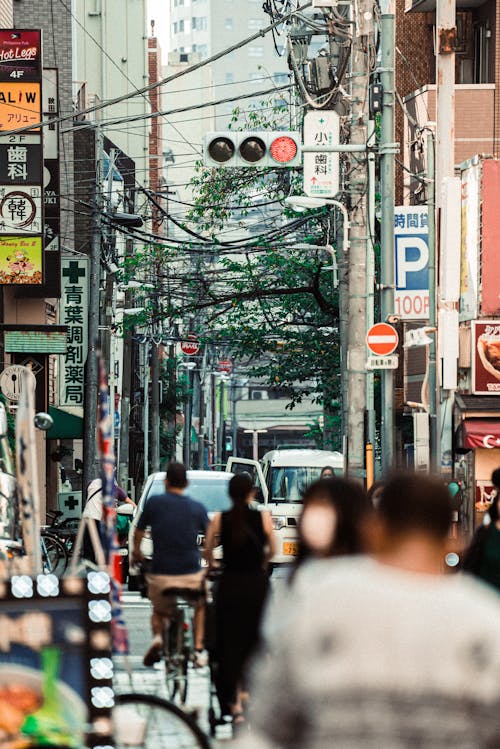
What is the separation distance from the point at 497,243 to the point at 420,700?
22.0m

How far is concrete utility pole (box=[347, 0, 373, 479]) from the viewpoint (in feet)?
71.2

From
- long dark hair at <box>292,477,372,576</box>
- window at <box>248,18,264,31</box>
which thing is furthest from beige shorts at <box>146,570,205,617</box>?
window at <box>248,18,264,31</box>

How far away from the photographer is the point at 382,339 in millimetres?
21094

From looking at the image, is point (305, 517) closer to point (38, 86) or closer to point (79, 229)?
point (38, 86)

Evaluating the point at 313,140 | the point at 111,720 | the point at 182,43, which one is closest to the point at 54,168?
the point at 313,140

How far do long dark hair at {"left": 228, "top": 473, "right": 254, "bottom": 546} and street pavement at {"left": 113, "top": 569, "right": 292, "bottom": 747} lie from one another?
1135 millimetres

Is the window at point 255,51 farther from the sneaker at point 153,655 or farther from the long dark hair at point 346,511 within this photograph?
the long dark hair at point 346,511

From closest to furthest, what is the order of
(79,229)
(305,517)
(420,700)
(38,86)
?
(420,700) < (305,517) < (38,86) < (79,229)

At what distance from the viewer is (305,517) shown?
660 centimetres

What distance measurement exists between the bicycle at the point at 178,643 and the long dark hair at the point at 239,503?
0.94m

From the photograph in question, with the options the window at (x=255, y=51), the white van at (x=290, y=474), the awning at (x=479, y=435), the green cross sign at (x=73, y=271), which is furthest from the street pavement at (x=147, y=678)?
the window at (x=255, y=51)

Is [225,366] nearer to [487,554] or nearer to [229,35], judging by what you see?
[487,554]

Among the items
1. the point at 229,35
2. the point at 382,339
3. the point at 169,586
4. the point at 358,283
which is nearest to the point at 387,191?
the point at 358,283

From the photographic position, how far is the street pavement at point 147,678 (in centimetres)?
929
